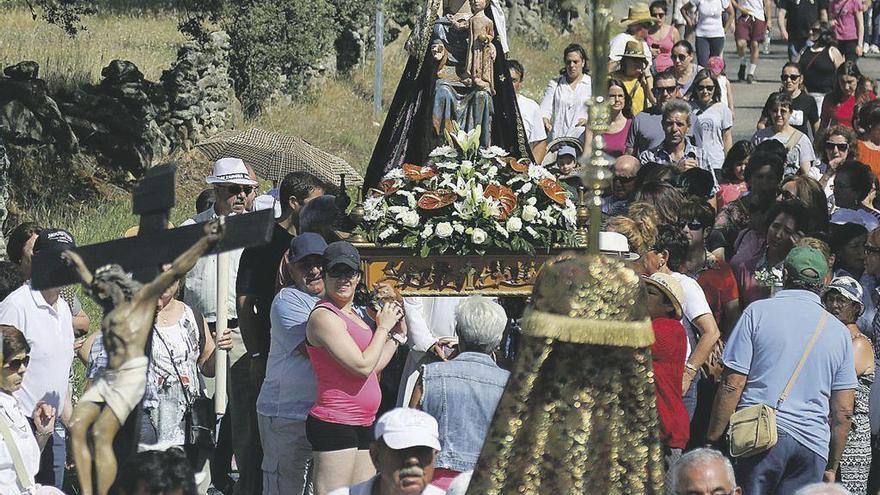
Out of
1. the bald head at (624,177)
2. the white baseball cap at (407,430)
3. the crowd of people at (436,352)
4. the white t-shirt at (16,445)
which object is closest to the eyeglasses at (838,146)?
the crowd of people at (436,352)

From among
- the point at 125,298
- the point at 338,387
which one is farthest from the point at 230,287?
the point at 125,298

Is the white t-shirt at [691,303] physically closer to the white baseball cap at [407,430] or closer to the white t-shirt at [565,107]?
the white baseball cap at [407,430]

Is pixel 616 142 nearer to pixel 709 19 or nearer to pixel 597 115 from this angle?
pixel 709 19

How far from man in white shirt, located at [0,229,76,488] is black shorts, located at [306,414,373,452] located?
48.7 inches

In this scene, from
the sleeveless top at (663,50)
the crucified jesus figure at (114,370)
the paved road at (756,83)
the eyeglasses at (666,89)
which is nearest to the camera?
the crucified jesus figure at (114,370)

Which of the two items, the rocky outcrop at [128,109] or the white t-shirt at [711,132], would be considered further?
the rocky outcrop at [128,109]

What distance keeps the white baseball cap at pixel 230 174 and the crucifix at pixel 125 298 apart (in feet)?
14.5

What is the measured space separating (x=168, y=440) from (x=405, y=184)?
1968 millimetres

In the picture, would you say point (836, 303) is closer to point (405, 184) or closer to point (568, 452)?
point (405, 184)

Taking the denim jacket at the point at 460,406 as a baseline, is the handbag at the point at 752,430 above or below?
below

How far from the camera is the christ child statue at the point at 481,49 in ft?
32.4

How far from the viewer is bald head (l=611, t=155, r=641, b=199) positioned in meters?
11.0

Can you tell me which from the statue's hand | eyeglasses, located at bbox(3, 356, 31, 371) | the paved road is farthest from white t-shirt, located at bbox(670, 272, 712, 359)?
the paved road

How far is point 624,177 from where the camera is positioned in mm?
10977
